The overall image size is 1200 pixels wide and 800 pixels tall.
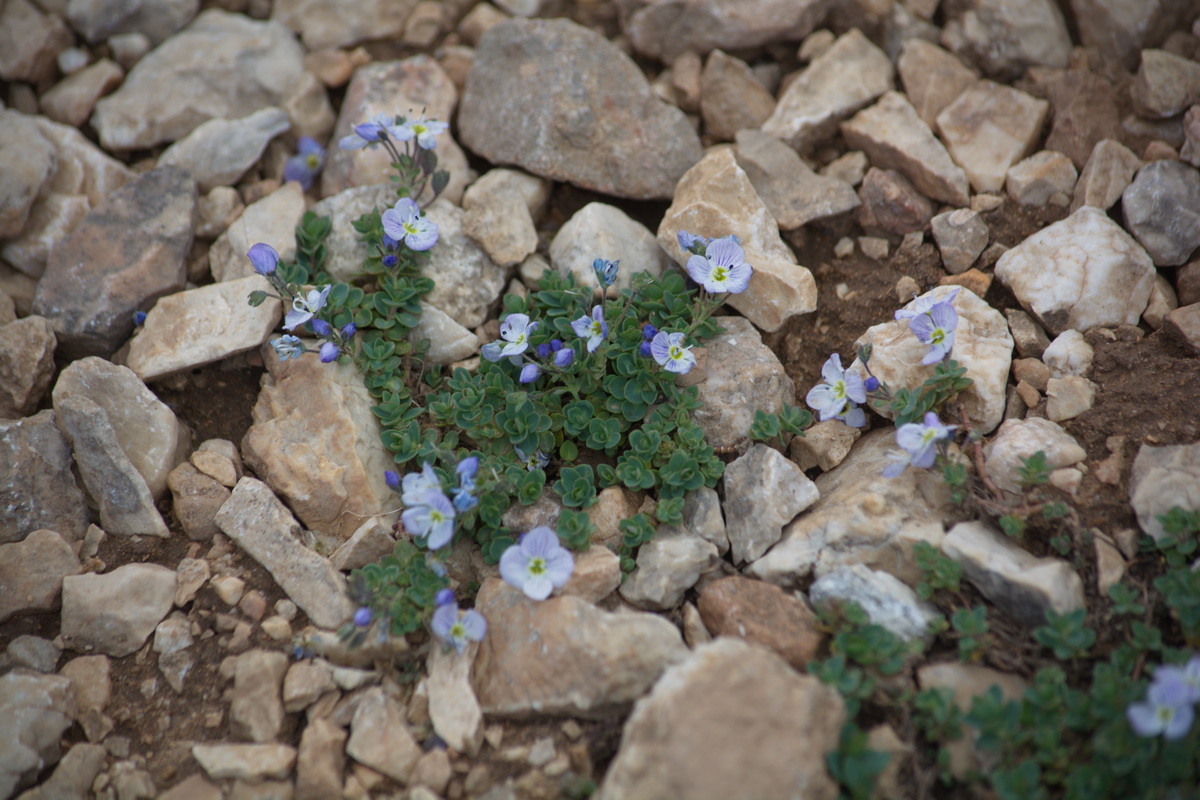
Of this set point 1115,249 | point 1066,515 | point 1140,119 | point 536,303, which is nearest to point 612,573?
point 536,303

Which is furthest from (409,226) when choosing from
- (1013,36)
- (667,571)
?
(1013,36)

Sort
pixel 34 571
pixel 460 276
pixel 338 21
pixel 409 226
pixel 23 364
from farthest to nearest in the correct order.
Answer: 1. pixel 338 21
2. pixel 460 276
3. pixel 409 226
4. pixel 23 364
5. pixel 34 571

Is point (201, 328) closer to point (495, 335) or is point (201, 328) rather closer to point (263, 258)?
point (263, 258)

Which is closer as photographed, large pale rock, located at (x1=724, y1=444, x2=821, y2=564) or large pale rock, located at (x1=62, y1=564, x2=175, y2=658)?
large pale rock, located at (x1=62, y1=564, x2=175, y2=658)

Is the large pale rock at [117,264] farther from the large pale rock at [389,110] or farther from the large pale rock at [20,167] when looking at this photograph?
the large pale rock at [389,110]

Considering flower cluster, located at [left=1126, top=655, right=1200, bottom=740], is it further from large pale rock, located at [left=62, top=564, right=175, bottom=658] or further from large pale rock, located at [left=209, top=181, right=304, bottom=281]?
large pale rock, located at [left=209, top=181, right=304, bottom=281]

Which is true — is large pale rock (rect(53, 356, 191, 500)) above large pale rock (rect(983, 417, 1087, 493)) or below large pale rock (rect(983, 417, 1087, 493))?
below

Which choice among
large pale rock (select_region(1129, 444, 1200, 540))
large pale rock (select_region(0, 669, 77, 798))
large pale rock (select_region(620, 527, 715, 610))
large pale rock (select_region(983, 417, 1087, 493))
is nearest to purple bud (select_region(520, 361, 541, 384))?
large pale rock (select_region(620, 527, 715, 610))

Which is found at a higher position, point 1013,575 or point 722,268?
point 722,268
